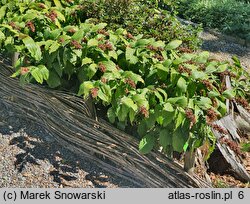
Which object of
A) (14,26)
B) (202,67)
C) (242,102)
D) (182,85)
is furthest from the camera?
(242,102)

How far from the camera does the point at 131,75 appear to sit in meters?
3.29

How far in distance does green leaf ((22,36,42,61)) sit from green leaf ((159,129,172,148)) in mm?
1102

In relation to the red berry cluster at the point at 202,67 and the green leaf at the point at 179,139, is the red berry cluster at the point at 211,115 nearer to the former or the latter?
the green leaf at the point at 179,139

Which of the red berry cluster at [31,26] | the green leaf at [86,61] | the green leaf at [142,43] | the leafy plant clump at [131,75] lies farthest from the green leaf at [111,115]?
the red berry cluster at [31,26]

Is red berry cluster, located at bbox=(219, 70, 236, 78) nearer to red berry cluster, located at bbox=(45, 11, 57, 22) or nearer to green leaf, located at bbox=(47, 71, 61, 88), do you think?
green leaf, located at bbox=(47, 71, 61, 88)

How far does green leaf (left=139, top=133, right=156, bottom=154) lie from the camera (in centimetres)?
321

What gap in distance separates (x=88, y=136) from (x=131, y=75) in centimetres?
63

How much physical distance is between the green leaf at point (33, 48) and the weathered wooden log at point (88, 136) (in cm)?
38

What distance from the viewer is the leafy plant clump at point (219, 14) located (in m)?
6.23

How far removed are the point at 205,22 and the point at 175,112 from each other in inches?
142

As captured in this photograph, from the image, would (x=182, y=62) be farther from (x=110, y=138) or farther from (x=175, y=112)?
(x=110, y=138)

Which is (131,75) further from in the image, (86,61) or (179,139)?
(179,139)

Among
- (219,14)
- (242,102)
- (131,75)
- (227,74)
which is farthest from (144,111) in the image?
(219,14)

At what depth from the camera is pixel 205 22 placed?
20.9 feet
